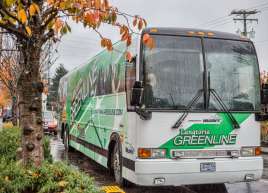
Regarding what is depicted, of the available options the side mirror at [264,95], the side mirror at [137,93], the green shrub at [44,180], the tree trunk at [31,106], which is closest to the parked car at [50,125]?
the side mirror at [264,95]

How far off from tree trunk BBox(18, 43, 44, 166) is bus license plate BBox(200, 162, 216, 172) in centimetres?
329

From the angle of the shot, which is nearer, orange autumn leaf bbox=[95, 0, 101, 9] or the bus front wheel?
orange autumn leaf bbox=[95, 0, 101, 9]

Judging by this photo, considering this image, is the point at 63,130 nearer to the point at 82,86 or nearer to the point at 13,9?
the point at 82,86

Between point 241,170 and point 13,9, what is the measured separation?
199 inches

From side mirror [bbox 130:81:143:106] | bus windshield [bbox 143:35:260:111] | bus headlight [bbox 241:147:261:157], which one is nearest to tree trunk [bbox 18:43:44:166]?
side mirror [bbox 130:81:143:106]

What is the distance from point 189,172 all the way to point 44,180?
3.50m

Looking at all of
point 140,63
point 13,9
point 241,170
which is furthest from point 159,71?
point 13,9

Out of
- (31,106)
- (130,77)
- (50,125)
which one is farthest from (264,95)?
(50,125)

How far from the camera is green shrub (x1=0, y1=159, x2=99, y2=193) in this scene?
5422 mm

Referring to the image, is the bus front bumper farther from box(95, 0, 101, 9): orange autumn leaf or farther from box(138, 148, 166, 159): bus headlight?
box(95, 0, 101, 9): orange autumn leaf

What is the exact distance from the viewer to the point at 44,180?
19.2ft

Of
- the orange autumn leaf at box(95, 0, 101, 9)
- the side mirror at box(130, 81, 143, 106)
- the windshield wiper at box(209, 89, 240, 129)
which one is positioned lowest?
the windshield wiper at box(209, 89, 240, 129)

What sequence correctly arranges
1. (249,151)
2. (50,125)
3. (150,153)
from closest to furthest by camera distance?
(150,153), (249,151), (50,125)

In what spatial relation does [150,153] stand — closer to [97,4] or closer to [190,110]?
[190,110]
